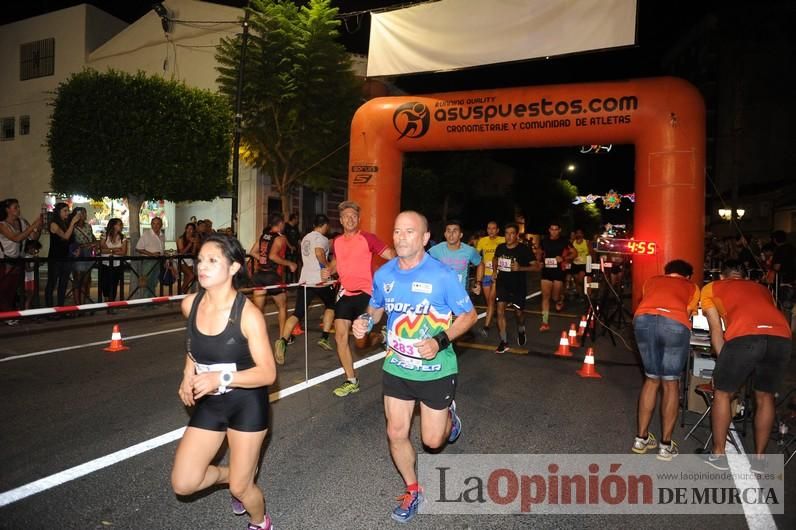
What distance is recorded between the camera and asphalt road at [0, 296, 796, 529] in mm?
3459

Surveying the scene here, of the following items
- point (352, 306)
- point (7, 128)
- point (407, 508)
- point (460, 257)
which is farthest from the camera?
point (7, 128)

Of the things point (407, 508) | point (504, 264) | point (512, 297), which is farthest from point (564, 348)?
point (407, 508)

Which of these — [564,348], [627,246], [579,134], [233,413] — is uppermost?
[579,134]

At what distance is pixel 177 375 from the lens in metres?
6.79

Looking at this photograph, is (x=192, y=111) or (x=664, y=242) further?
(x=192, y=111)

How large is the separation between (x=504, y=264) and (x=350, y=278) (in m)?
3.80

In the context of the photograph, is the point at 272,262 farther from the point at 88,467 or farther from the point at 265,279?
the point at 88,467

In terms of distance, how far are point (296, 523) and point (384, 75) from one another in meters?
10.1

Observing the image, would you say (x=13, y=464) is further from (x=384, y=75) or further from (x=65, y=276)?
(x=384, y=75)

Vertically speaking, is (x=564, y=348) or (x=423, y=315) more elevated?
(x=423, y=315)

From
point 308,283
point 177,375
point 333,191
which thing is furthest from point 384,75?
point 333,191

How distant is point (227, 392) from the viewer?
9.73 ft

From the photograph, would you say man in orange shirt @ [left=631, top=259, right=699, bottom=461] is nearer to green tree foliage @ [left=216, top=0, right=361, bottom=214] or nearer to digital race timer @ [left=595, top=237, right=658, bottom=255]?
digital race timer @ [left=595, top=237, right=658, bottom=255]

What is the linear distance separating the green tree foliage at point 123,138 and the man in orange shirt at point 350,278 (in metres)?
12.8
